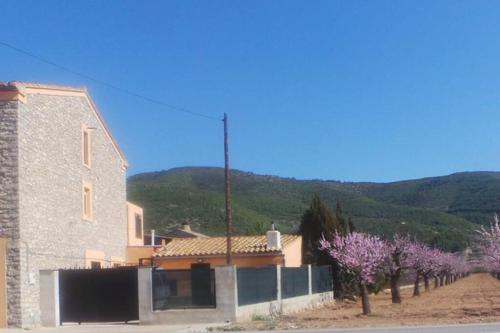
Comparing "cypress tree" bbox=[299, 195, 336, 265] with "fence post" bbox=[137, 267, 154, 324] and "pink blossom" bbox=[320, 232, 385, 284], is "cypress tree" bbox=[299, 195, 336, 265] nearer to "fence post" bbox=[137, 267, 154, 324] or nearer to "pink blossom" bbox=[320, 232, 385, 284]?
"pink blossom" bbox=[320, 232, 385, 284]

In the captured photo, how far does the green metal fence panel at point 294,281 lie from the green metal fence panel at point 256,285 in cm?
161

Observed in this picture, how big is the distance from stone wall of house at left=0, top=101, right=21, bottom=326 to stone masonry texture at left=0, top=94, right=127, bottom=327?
33 millimetres

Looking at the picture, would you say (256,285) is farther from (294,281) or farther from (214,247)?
(214,247)

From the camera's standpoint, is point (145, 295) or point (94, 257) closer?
point (145, 295)

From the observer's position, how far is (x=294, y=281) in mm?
38188

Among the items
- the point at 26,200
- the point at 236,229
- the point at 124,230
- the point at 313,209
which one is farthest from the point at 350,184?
the point at 26,200

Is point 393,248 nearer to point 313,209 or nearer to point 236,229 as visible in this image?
point 313,209

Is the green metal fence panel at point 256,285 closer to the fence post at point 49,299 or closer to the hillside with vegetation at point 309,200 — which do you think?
the fence post at point 49,299

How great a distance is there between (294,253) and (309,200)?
9422cm

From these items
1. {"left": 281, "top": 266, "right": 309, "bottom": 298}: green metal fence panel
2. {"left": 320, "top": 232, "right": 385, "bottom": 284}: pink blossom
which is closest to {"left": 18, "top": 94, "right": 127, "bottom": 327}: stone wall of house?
{"left": 281, "top": 266, "right": 309, "bottom": 298}: green metal fence panel

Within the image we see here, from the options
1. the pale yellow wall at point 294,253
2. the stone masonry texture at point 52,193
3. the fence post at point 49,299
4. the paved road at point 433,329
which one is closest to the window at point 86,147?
the stone masonry texture at point 52,193

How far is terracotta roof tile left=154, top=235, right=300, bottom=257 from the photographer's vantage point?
43375 millimetres

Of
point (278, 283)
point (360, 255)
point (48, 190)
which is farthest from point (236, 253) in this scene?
point (48, 190)

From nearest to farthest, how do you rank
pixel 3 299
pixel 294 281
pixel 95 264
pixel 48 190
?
1. pixel 3 299
2. pixel 48 190
3. pixel 95 264
4. pixel 294 281
